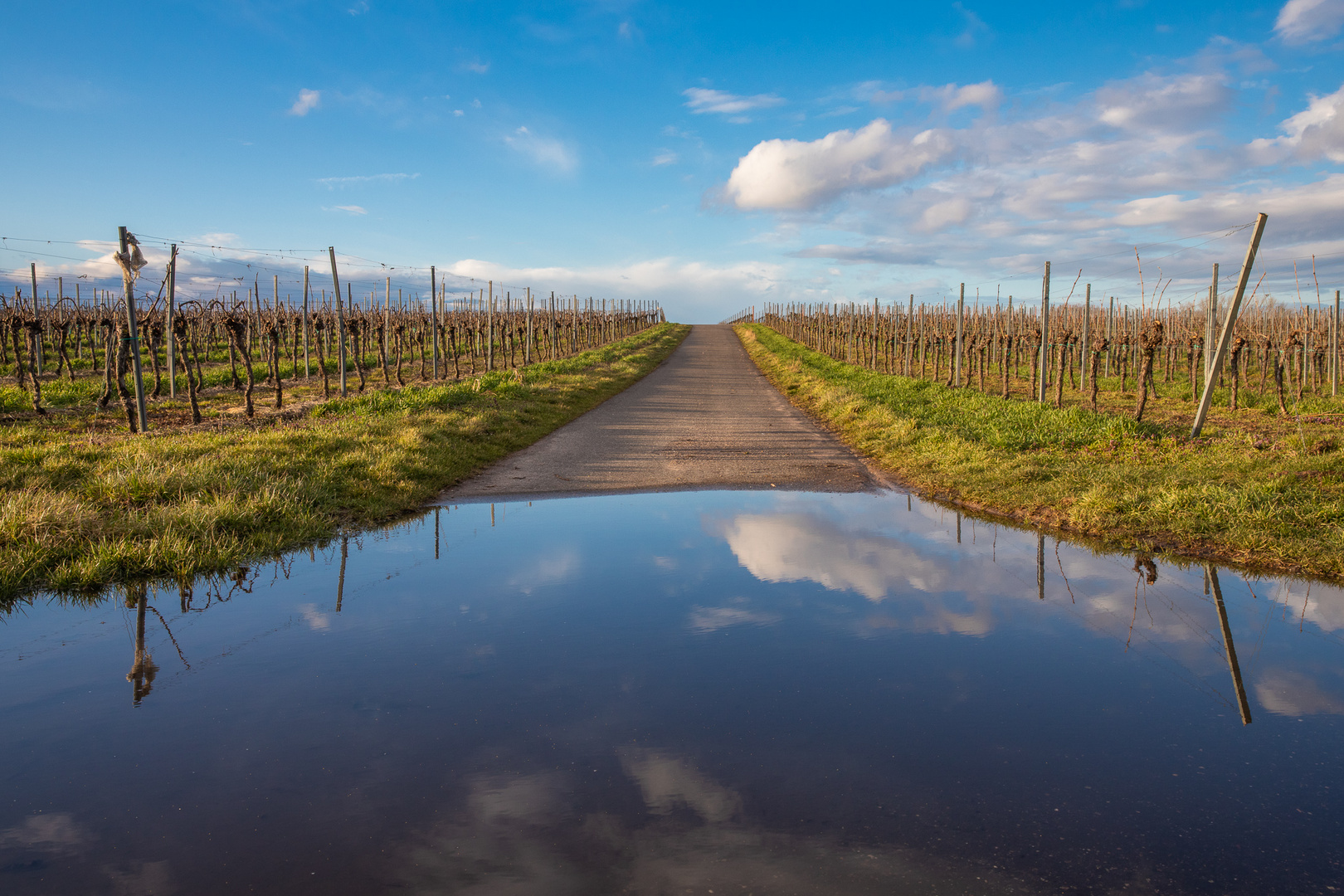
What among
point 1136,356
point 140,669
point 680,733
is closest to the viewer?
point 680,733

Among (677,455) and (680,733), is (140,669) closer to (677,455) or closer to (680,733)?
(680,733)

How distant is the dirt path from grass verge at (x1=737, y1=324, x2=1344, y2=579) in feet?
3.23

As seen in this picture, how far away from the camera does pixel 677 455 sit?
11047 millimetres

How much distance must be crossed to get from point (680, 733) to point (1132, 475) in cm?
716

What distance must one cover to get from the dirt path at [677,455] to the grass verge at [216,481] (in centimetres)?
77

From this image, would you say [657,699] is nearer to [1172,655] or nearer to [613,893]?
[613,893]

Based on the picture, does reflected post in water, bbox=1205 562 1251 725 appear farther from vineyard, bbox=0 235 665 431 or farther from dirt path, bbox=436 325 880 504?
vineyard, bbox=0 235 665 431

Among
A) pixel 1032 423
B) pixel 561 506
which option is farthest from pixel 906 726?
pixel 1032 423

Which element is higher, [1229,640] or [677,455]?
[677,455]

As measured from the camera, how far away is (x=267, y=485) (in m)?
7.40

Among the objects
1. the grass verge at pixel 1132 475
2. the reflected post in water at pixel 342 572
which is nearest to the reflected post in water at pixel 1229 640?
the grass verge at pixel 1132 475

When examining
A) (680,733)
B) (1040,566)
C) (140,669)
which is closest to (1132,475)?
(1040,566)

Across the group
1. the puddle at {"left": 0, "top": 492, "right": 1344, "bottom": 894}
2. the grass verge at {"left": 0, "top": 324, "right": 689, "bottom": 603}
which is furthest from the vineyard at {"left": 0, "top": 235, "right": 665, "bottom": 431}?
the puddle at {"left": 0, "top": 492, "right": 1344, "bottom": 894}

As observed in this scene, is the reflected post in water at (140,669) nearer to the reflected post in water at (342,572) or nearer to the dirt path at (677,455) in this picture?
the reflected post in water at (342,572)
